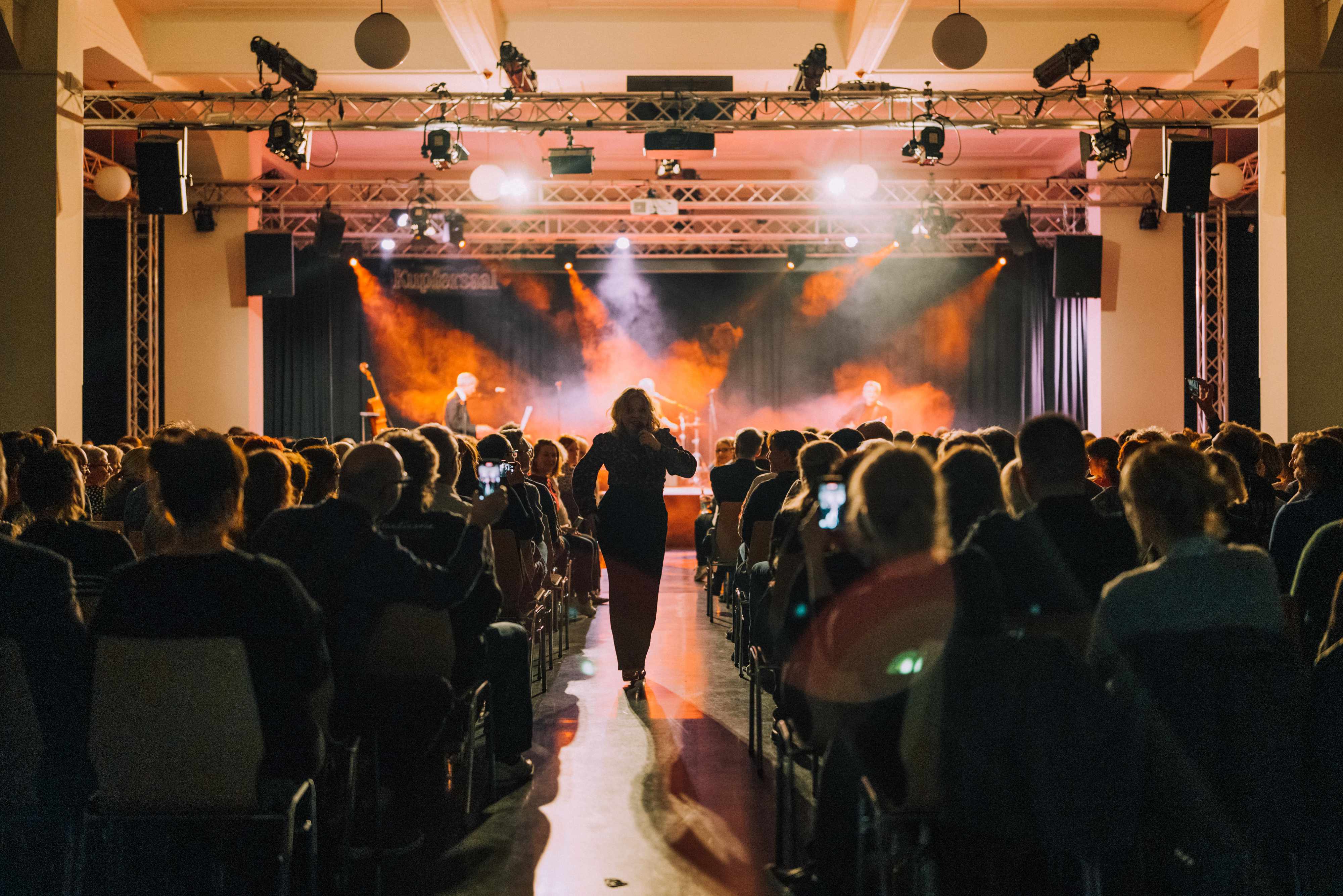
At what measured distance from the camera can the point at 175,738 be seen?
194 cm

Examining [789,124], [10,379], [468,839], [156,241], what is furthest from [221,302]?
[468,839]

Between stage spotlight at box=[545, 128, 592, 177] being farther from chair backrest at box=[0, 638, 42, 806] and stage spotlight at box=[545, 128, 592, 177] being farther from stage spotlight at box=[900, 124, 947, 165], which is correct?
chair backrest at box=[0, 638, 42, 806]

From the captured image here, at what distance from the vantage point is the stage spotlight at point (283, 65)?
7.62m

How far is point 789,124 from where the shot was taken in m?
8.51

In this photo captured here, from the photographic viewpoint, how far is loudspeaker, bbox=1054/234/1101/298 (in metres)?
11.2

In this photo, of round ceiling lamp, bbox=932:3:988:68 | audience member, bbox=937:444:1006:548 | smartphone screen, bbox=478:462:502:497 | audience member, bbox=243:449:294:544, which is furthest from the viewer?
round ceiling lamp, bbox=932:3:988:68

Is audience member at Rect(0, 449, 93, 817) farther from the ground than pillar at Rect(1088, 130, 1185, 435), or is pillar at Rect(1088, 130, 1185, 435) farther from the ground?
pillar at Rect(1088, 130, 1185, 435)

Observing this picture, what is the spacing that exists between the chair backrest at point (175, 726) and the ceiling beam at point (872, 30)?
7.58m

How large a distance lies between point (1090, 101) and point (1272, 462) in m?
5.75

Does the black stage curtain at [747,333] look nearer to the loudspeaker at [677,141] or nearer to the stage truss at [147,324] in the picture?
the stage truss at [147,324]

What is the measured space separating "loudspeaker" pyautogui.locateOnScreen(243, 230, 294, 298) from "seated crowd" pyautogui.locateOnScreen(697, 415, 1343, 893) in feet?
34.4

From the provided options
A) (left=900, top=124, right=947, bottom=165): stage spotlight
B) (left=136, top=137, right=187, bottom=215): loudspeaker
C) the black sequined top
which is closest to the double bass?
(left=136, top=137, right=187, bottom=215): loudspeaker

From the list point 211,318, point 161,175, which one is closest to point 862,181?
point 161,175

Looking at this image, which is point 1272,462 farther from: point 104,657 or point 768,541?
point 104,657
